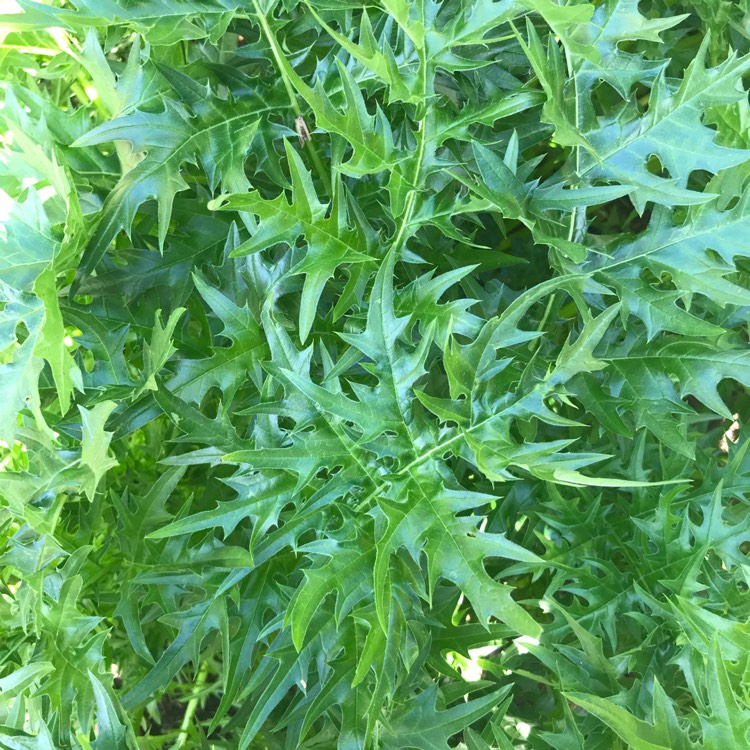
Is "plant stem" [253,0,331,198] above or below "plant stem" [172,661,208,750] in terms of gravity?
above

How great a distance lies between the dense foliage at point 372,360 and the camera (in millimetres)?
505

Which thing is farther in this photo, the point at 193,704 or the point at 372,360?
the point at 193,704

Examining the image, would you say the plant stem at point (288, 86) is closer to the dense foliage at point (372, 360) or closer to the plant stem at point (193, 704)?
the dense foliage at point (372, 360)

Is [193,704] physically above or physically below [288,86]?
below

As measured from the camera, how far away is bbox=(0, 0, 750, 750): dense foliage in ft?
1.66

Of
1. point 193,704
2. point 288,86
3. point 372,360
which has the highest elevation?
point 288,86

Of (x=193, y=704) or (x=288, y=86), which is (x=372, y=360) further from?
(x=193, y=704)

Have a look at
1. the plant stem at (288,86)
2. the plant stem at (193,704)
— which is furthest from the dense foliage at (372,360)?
the plant stem at (193,704)

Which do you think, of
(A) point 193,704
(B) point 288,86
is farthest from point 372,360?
(A) point 193,704

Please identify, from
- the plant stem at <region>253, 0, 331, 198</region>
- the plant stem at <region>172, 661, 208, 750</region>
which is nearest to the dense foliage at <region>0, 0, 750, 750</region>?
the plant stem at <region>253, 0, 331, 198</region>

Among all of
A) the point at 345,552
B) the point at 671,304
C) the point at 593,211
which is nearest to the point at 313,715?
the point at 345,552

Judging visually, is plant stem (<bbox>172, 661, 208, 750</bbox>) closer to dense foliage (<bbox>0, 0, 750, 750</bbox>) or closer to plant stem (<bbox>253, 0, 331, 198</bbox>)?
dense foliage (<bbox>0, 0, 750, 750</bbox>)

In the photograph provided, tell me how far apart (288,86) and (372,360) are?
0.77 ft

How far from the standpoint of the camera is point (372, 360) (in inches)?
23.2
